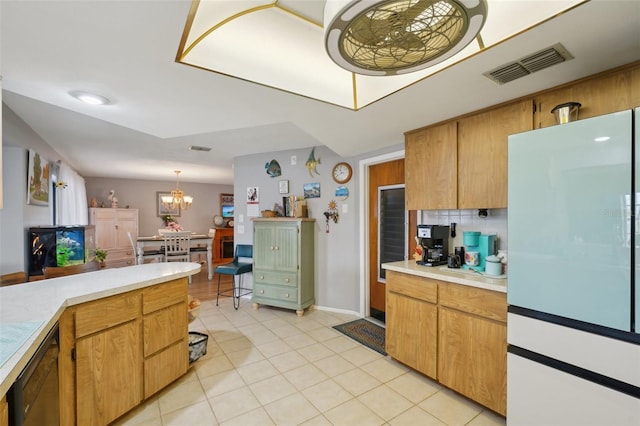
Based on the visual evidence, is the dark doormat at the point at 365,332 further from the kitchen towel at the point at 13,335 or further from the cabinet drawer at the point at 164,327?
the kitchen towel at the point at 13,335

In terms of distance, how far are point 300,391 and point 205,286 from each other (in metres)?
3.69

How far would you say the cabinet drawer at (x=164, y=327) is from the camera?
6.17 ft

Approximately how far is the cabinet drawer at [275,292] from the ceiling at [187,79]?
191 cm

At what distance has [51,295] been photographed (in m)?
1.54

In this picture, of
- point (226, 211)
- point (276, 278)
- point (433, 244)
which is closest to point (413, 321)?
point (433, 244)

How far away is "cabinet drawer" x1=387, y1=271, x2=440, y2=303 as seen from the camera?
2118 millimetres

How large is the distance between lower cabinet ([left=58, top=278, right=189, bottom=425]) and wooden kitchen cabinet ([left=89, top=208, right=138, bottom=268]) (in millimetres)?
5153

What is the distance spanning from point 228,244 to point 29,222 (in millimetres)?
5039

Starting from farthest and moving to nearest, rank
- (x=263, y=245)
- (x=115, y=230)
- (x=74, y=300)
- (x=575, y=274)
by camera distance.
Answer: (x=115, y=230), (x=263, y=245), (x=74, y=300), (x=575, y=274)

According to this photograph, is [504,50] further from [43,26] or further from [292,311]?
[292,311]

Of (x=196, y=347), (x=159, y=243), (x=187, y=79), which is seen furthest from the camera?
(x=159, y=243)

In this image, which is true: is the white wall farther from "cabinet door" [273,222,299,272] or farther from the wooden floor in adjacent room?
"cabinet door" [273,222,299,272]

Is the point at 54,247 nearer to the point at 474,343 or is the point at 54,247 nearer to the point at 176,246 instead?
the point at 176,246

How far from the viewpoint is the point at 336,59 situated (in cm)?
119
